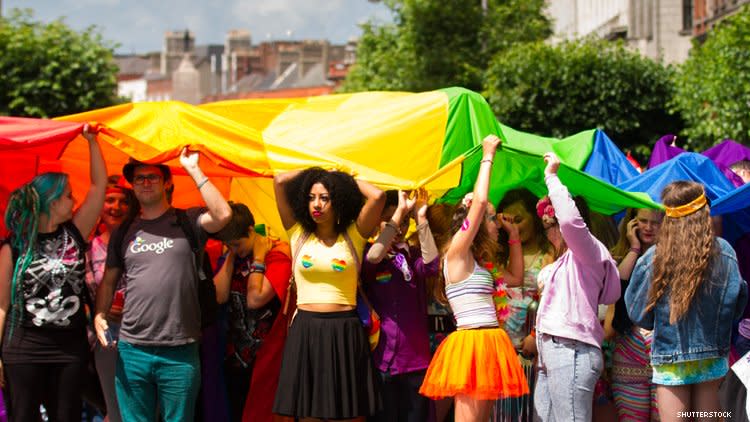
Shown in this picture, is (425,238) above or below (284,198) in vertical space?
below

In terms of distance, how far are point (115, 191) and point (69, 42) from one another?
1785cm

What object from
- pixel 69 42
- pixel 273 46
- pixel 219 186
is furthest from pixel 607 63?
pixel 273 46

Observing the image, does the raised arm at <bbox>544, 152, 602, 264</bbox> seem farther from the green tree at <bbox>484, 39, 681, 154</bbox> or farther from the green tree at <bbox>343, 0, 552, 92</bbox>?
the green tree at <bbox>343, 0, 552, 92</bbox>

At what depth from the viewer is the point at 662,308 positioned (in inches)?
218

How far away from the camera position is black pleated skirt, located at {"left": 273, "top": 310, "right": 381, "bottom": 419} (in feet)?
19.2

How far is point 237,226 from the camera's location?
260 inches

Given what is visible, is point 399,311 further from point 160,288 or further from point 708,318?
point 708,318

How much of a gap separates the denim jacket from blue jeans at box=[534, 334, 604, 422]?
0.33m

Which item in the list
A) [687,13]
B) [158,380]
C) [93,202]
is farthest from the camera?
[687,13]

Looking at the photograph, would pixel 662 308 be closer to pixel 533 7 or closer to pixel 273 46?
pixel 533 7

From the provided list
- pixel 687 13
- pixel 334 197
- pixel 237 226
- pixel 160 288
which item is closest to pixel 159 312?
pixel 160 288

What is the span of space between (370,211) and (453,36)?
19586 mm

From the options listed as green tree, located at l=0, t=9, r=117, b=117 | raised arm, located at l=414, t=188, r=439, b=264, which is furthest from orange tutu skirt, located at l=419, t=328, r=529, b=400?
green tree, located at l=0, t=9, r=117, b=117

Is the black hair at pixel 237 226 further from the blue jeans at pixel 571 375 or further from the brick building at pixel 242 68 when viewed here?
the brick building at pixel 242 68
